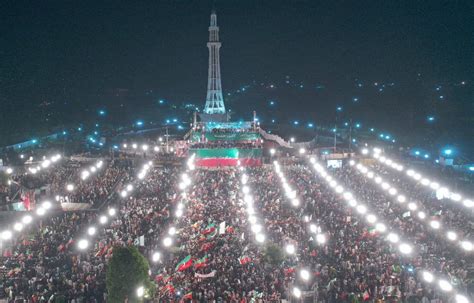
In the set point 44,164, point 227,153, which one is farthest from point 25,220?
point 227,153

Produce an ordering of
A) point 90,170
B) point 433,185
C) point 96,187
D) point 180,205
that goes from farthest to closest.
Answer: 1. point 90,170
2. point 433,185
3. point 96,187
4. point 180,205

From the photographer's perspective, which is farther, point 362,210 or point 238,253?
point 362,210

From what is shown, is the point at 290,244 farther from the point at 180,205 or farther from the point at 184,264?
the point at 180,205

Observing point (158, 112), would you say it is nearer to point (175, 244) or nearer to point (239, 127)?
point (239, 127)

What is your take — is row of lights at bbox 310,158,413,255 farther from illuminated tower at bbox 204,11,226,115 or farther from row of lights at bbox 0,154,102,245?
illuminated tower at bbox 204,11,226,115

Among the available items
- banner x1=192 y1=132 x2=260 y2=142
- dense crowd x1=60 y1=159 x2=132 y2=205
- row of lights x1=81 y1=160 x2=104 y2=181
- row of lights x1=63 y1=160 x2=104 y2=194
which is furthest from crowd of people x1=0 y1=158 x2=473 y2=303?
banner x1=192 y1=132 x2=260 y2=142

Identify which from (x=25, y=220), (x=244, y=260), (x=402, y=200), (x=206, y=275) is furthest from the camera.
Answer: (x=402, y=200)

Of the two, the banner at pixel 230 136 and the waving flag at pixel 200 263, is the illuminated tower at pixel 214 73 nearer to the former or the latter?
the banner at pixel 230 136
